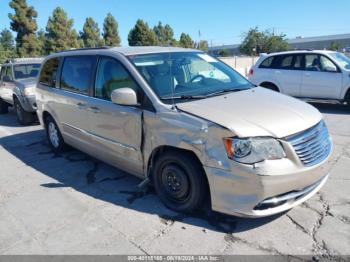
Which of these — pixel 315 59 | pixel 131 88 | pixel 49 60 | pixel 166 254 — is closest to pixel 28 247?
pixel 166 254

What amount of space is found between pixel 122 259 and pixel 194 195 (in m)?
0.94

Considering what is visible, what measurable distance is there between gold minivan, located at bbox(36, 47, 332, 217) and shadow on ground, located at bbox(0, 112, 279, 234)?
20cm

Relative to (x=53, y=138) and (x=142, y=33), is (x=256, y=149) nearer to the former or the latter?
(x=53, y=138)

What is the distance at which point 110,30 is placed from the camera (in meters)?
49.8

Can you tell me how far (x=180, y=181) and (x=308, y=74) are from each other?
7.24 m

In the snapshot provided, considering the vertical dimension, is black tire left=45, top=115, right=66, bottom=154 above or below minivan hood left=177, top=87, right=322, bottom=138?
below

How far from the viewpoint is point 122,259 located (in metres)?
2.95

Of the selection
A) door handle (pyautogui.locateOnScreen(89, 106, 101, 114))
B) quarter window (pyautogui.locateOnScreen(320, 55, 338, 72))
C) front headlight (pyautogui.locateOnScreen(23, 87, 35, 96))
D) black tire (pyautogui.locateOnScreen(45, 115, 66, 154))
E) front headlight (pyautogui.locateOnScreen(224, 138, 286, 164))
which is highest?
quarter window (pyautogui.locateOnScreen(320, 55, 338, 72))

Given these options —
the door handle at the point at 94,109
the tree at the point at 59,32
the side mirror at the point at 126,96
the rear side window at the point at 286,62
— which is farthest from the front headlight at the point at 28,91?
the tree at the point at 59,32

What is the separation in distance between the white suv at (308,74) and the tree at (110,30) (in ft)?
140

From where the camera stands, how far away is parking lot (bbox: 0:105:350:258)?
3.08 metres

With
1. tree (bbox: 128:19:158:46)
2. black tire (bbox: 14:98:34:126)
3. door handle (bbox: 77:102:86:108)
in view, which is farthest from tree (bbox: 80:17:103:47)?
door handle (bbox: 77:102:86:108)

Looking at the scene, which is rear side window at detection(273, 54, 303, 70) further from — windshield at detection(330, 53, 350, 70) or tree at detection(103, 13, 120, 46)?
tree at detection(103, 13, 120, 46)

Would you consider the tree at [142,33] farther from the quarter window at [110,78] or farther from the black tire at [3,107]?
the quarter window at [110,78]
